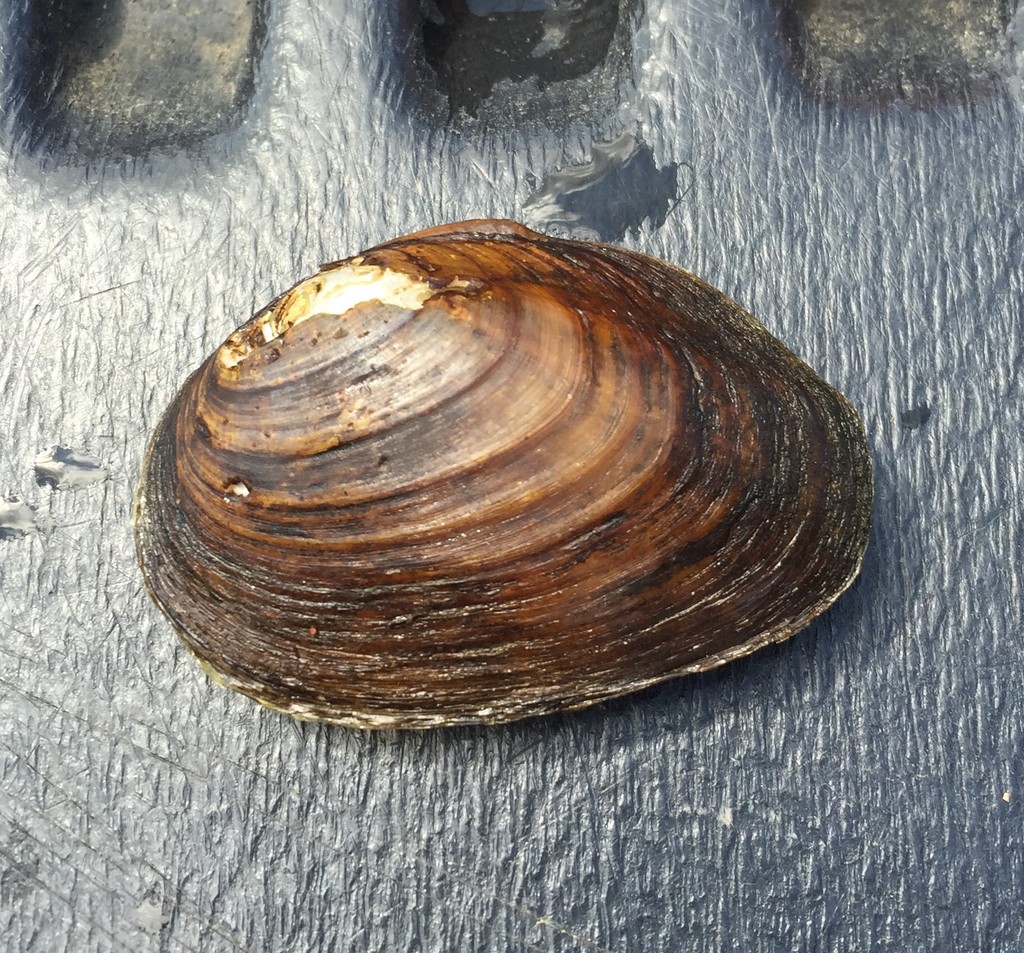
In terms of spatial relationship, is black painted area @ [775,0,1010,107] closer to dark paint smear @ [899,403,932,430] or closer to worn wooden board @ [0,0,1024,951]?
worn wooden board @ [0,0,1024,951]

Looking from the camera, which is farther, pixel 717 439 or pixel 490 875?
pixel 490 875

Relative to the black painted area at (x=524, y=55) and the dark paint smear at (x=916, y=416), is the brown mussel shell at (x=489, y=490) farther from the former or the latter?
the black painted area at (x=524, y=55)

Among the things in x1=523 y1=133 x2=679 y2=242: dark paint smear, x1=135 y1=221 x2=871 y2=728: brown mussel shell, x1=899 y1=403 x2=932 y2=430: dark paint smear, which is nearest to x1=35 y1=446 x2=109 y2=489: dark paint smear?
x1=135 y1=221 x2=871 y2=728: brown mussel shell

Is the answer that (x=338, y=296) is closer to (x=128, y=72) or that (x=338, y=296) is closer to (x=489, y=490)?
(x=489, y=490)

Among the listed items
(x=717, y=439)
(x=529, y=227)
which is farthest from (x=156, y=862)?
(x=529, y=227)

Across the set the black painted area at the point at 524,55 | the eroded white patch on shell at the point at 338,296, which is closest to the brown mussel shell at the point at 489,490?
the eroded white patch on shell at the point at 338,296

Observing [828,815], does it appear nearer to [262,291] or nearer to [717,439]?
[717,439]
